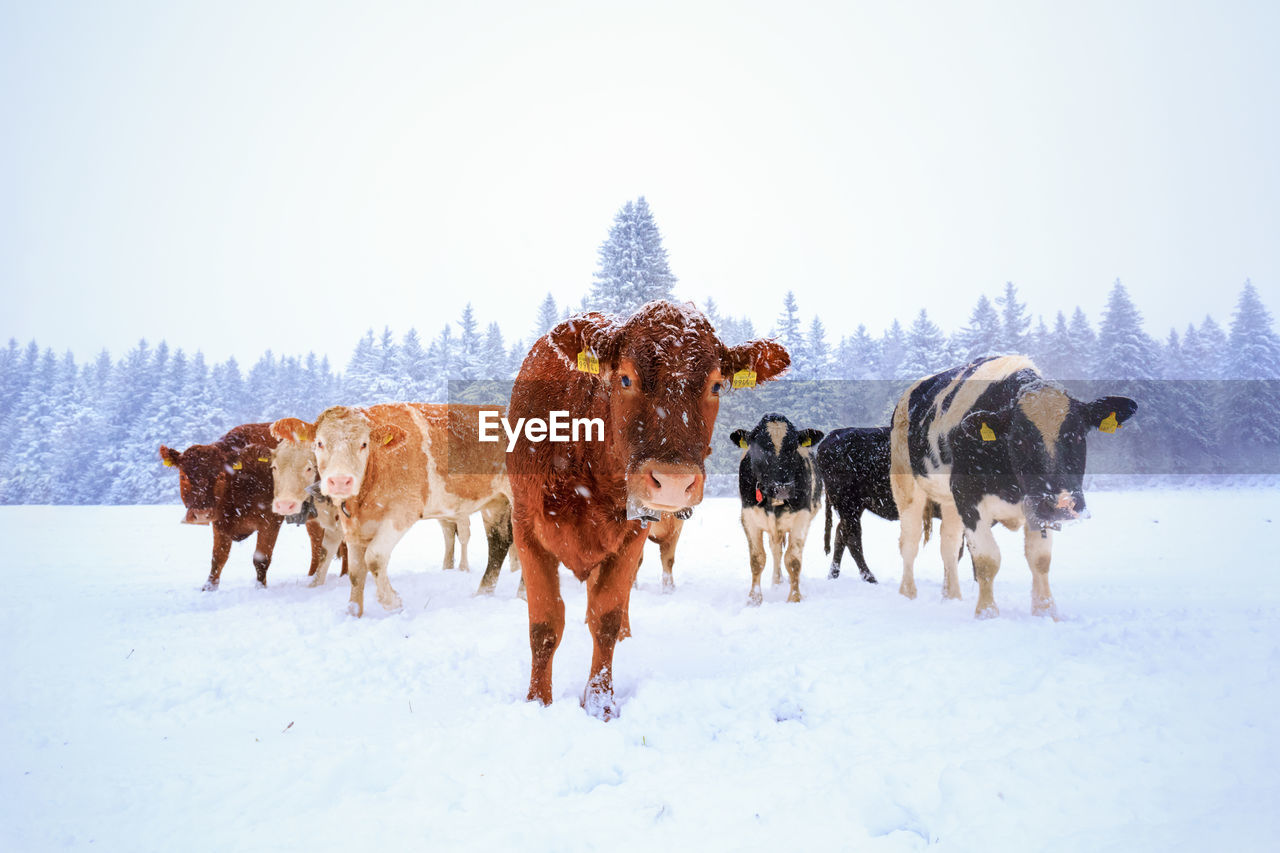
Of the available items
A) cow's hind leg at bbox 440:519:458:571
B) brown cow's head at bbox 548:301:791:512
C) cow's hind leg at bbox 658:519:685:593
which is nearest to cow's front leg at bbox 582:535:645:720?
brown cow's head at bbox 548:301:791:512

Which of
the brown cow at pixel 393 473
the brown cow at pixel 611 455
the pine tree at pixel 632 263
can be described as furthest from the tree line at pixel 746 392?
the brown cow at pixel 611 455

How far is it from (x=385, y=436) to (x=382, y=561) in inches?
53.4

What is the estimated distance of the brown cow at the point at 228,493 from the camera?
7613 millimetres

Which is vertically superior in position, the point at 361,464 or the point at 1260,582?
→ the point at 361,464

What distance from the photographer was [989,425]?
5.09 m

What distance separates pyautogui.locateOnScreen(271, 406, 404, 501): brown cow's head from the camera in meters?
6.00

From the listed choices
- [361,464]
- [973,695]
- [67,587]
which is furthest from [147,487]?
[973,695]

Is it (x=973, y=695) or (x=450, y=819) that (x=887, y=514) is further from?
(x=450, y=819)

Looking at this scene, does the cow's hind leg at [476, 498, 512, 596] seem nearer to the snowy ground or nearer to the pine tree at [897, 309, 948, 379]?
the snowy ground

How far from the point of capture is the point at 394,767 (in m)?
2.56

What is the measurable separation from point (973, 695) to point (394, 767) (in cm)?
291

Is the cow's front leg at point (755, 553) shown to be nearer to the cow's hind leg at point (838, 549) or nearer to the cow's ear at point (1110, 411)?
the cow's hind leg at point (838, 549)

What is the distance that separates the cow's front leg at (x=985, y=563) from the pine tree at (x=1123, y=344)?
32.9 meters

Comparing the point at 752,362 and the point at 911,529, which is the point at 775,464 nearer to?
the point at 911,529
